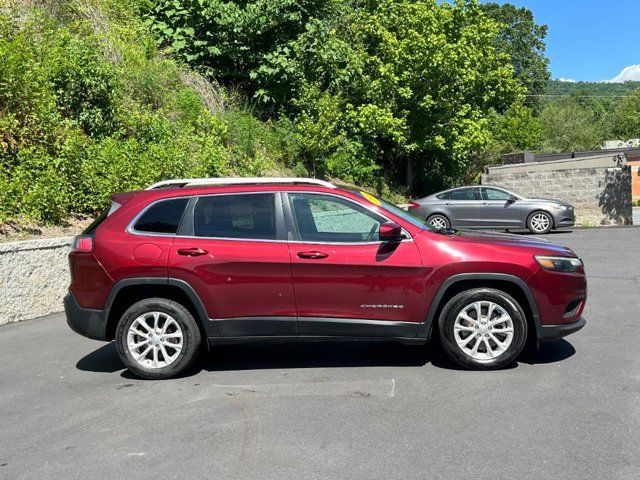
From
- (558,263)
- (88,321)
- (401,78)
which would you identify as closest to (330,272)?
(558,263)

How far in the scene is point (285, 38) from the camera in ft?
63.6

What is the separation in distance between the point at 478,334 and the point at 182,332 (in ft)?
8.64

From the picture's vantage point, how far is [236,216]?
5.82m

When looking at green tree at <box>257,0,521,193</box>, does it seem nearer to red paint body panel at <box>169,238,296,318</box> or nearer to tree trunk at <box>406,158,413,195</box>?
tree trunk at <box>406,158,413,195</box>

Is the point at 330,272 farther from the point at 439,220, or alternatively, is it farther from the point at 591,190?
the point at 591,190

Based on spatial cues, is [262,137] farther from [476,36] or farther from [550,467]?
[550,467]

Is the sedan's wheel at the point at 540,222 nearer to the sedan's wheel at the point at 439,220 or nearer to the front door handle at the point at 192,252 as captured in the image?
the sedan's wheel at the point at 439,220

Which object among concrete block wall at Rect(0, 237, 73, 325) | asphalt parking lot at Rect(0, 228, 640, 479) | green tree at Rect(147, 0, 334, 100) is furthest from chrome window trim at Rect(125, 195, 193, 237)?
green tree at Rect(147, 0, 334, 100)

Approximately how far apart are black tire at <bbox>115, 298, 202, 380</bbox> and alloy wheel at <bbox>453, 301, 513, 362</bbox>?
7.69 feet

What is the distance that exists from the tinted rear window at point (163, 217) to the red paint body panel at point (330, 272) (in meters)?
0.11

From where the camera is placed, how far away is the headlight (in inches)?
219

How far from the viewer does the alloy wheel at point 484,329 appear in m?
5.54

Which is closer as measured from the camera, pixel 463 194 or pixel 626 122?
pixel 463 194

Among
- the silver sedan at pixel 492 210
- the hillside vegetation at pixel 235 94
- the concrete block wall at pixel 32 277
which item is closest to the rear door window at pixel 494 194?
the silver sedan at pixel 492 210
